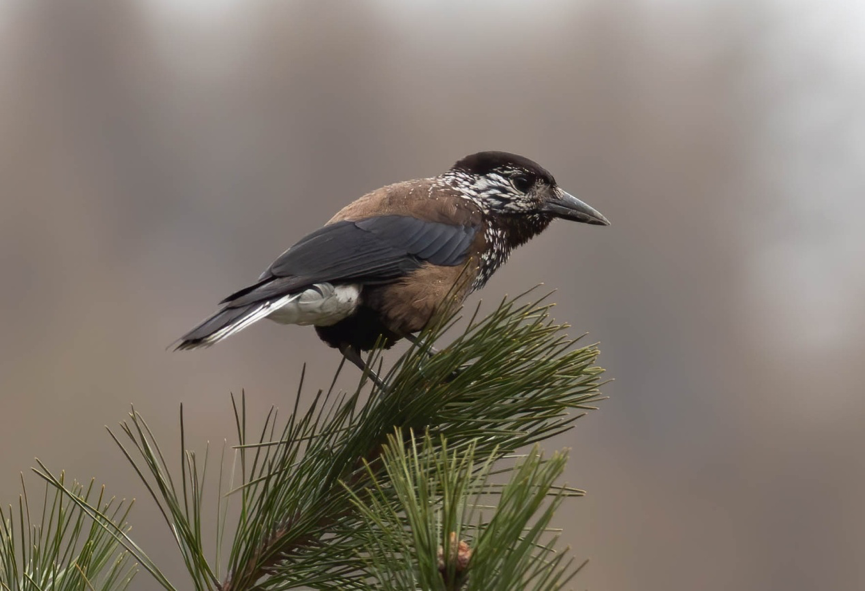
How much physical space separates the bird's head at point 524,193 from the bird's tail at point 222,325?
88cm

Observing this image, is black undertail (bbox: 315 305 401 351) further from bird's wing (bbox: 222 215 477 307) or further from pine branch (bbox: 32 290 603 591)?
pine branch (bbox: 32 290 603 591)

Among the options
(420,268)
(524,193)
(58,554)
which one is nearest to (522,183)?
(524,193)

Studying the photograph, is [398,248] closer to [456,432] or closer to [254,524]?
[456,432]

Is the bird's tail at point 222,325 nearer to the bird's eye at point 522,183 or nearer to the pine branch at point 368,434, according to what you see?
the pine branch at point 368,434

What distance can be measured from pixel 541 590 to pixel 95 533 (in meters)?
0.64

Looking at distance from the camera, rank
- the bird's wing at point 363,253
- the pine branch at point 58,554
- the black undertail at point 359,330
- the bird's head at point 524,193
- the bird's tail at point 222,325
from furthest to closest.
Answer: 1. the bird's head at point 524,193
2. the black undertail at point 359,330
3. the bird's wing at point 363,253
4. the bird's tail at point 222,325
5. the pine branch at point 58,554

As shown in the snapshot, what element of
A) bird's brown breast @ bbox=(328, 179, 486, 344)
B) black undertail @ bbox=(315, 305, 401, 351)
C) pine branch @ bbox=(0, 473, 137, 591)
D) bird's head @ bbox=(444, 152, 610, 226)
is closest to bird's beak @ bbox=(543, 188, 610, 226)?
bird's head @ bbox=(444, 152, 610, 226)

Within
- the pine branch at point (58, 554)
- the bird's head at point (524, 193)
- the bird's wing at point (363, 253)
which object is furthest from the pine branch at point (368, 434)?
the bird's head at point (524, 193)

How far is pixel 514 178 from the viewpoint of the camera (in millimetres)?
2303

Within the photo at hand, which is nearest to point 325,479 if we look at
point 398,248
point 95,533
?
point 95,533

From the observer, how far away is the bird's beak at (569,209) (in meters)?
2.29

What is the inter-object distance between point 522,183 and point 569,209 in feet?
0.48

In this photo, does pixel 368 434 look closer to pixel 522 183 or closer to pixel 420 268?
pixel 420 268

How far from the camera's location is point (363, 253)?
1893mm
